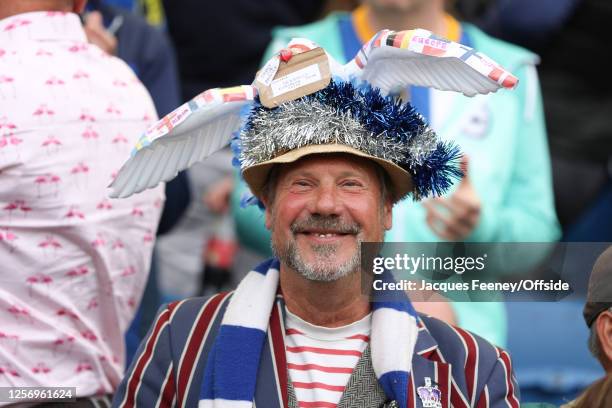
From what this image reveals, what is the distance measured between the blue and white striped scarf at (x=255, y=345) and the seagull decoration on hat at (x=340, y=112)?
314mm

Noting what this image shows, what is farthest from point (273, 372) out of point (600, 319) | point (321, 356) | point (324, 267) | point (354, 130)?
point (600, 319)

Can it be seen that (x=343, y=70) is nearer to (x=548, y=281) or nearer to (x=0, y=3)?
(x=548, y=281)

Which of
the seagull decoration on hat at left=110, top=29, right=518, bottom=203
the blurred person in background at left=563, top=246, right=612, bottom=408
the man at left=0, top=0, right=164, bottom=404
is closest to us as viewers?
the blurred person in background at left=563, top=246, right=612, bottom=408

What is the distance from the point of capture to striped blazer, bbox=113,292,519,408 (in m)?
3.33

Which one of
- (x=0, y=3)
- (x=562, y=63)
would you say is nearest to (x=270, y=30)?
(x=562, y=63)

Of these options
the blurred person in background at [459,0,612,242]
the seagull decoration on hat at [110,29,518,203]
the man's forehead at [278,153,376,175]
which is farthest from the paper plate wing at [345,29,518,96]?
the blurred person in background at [459,0,612,242]

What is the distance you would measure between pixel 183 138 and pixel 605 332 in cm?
118

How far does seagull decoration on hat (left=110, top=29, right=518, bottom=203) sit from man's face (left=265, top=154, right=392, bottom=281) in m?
0.06

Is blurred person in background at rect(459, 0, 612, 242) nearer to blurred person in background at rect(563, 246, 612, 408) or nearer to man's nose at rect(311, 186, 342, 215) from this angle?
blurred person in background at rect(563, 246, 612, 408)

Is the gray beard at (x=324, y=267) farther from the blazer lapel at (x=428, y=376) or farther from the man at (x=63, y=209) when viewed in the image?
the man at (x=63, y=209)

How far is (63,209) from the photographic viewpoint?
3.56 m

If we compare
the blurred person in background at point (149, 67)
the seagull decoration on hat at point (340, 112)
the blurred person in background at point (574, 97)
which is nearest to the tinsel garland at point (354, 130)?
the seagull decoration on hat at point (340, 112)

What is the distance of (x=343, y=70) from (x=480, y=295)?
0.68 meters

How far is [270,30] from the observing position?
236 inches
